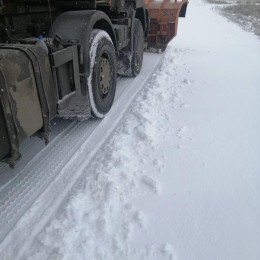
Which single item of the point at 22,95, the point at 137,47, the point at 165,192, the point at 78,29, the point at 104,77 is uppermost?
the point at 78,29

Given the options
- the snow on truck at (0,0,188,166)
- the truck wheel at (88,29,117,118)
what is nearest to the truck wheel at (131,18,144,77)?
the snow on truck at (0,0,188,166)

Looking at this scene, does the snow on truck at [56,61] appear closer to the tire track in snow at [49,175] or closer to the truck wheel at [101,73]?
the truck wheel at [101,73]

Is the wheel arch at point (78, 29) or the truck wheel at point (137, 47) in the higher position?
the wheel arch at point (78, 29)

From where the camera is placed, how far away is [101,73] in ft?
12.4

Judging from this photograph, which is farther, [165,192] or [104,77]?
[104,77]

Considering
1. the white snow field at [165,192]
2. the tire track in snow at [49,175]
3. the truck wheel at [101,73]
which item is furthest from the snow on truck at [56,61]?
the white snow field at [165,192]

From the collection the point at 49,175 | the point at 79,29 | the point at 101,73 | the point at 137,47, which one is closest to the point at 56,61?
the point at 79,29

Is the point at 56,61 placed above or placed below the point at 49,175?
above

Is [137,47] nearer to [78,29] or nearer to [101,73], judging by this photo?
[101,73]

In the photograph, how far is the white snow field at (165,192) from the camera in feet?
7.11

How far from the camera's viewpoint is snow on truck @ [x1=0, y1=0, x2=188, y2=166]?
6.95 feet

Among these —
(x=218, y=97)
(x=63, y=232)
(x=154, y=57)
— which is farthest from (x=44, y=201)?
(x=154, y=57)

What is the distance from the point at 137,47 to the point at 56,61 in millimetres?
3273

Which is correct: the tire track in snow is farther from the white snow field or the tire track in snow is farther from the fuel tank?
the fuel tank
